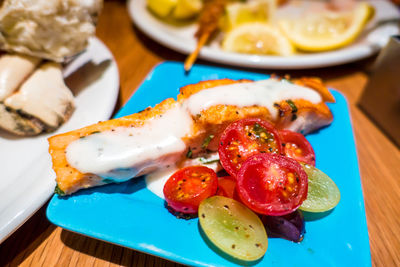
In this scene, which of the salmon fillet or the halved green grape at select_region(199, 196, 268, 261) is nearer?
the halved green grape at select_region(199, 196, 268, 261)

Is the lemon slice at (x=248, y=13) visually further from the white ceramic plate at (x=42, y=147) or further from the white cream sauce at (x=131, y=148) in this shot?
the white cream sauce at (x=131, y=148)

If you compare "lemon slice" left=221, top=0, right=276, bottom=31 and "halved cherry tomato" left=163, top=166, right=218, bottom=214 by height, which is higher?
"lemon slice" left=221, top=0, right=276, bottom=31

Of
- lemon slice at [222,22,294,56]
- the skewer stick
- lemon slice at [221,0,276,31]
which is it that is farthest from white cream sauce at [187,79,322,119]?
lemon slice at [221,0,276,31]

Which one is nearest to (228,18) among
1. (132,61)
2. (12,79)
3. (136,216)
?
(132,61)

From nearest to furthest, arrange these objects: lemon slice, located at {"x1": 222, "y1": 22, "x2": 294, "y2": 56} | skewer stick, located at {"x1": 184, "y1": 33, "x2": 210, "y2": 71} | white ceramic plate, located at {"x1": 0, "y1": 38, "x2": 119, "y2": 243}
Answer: white ceramic plate, located at {"x1": 0, "y1": 38, "x2": 119, "y2": 243} → skewer stick, located at {"x1": 184, "y1": 33, "x2": 210, "y2": 71} → lemon slice, located at {"x1": 222, "y1": 22, "x2": 294, "y2": 56}

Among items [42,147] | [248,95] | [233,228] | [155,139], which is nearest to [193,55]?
[248,95]

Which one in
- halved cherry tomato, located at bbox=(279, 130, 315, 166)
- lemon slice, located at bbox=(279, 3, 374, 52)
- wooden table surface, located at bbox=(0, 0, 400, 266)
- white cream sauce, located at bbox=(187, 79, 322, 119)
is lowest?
wooden table surface, located at bbox=(0, 0, 400, 266)

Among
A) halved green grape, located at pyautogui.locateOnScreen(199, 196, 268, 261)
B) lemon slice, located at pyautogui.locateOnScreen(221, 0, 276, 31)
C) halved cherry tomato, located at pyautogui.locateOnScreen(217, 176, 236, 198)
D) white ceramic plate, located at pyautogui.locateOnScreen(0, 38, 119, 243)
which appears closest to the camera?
halved green grape, located at pyautogui.locateOnScreen(199, 196, 268, 261)

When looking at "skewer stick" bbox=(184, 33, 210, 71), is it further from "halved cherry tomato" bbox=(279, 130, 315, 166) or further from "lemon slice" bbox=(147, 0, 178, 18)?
"halved cherry tomato" bbox=(279, 130, 315, 166)
